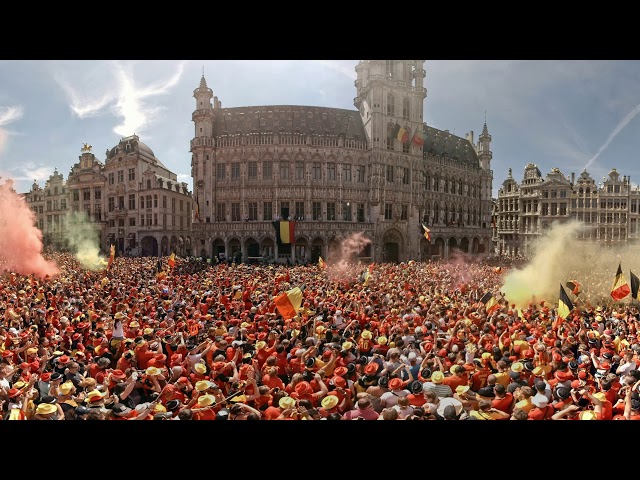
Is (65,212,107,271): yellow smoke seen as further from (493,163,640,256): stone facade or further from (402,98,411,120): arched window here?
(402,98,411,120): arched window

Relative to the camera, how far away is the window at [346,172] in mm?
42250

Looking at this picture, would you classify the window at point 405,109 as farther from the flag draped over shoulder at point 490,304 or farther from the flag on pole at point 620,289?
the flag draped over shoulder at point 490,304

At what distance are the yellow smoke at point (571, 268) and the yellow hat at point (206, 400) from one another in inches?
629

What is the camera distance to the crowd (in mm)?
5090

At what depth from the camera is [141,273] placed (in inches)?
820

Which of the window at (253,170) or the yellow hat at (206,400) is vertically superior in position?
the window at (253,170)

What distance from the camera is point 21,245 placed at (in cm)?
2056

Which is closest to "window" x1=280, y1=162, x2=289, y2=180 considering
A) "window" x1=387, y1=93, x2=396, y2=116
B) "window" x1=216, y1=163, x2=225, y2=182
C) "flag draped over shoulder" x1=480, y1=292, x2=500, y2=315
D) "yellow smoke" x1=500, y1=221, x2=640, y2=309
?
"window" x1=216, y1=163, x2=225, y2=182

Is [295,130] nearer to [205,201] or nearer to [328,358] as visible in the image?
[205,201]

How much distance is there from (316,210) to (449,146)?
25.7 m

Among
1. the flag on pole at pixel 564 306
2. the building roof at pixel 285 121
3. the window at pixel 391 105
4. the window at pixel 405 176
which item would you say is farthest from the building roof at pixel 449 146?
the flag on pole at pixel 564 306

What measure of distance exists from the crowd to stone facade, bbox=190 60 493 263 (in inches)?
1076
